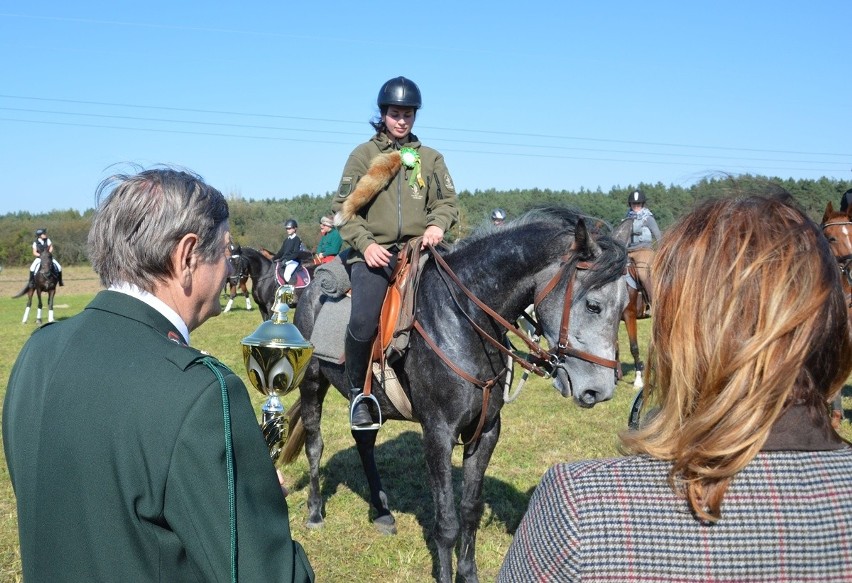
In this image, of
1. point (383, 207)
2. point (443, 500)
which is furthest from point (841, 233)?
point (443, 500)

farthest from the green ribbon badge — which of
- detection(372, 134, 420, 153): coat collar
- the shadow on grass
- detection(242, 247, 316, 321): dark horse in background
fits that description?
detection(242, 247, 316, 321): dark horse in background

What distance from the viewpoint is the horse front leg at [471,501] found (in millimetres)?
4281

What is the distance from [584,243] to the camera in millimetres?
4062

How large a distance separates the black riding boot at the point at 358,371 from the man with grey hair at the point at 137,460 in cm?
298

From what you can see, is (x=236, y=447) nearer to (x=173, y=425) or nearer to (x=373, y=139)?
(x=173, y=425)

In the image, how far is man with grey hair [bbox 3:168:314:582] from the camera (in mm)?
1328

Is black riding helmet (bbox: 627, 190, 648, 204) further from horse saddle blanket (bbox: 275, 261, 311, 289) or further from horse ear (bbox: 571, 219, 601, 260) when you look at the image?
horse ear (bbox: 571, 219, 601, 260)

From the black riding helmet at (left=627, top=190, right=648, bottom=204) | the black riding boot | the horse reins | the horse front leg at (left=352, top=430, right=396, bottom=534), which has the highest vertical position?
the black riding helmet at (left=627, top=190, right=648, bottom=204)

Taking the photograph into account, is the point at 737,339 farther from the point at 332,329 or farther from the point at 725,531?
the point at 332,329

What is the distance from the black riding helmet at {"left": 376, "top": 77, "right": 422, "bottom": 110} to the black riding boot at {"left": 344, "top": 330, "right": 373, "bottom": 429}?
153cm

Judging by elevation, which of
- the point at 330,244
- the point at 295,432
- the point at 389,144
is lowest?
the point at 295,432

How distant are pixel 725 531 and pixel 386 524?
4.62 meters

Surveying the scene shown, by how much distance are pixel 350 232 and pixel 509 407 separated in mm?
5275

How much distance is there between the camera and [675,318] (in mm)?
1190
